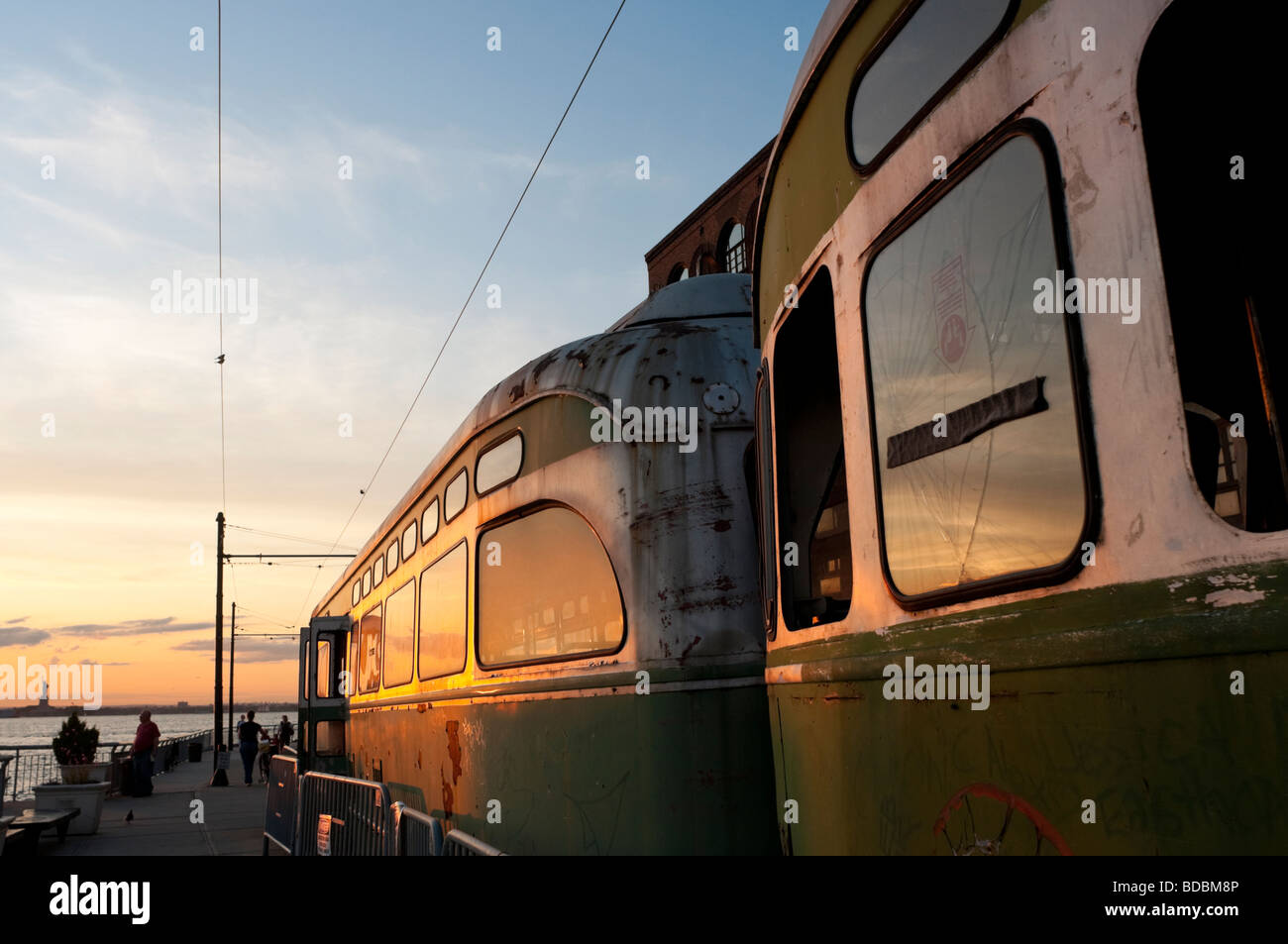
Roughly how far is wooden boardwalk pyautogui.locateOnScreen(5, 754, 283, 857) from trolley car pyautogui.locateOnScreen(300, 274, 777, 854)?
8365 mm

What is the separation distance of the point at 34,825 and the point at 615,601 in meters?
9.61

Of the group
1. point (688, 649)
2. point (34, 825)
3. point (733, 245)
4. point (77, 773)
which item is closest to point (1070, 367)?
point (688, 649)

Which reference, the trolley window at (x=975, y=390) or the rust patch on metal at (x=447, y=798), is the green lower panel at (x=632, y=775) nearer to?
the rust patch on metal at (x=447, y=798)

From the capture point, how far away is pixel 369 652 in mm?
9227

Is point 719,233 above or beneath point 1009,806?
above

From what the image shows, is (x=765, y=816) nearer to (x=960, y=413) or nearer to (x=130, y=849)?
(x=960, y=413)

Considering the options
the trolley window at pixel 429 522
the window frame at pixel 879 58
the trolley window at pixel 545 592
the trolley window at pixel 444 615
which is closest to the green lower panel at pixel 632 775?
the trolley window at pixel 545 592

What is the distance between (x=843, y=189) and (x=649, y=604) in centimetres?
182

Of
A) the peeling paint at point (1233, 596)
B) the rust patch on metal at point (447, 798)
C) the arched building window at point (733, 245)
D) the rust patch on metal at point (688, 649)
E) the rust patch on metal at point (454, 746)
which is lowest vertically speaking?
the rust patch on metal at point (447, 798)

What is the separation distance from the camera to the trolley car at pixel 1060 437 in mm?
1565

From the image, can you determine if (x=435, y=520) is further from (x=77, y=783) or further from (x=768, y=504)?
(x=77, y=783)

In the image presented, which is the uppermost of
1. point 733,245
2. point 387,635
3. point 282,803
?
point 733,245

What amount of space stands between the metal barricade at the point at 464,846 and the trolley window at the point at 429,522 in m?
1.88
